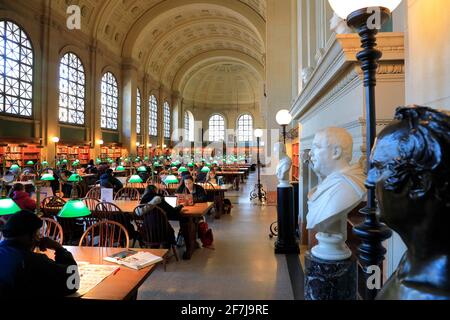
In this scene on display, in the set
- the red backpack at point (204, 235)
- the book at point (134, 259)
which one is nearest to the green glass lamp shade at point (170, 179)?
the red backpack at point (204, 235)

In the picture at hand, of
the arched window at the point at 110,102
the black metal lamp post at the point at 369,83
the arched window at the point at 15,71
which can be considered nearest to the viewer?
the black metal lamp post at the point at 369,83

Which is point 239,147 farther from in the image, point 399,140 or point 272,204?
point 399,140

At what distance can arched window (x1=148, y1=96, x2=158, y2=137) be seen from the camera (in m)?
27.3

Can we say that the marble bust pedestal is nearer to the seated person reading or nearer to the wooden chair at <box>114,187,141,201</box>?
the seated person reading

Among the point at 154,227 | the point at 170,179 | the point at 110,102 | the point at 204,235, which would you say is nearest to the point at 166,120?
the point at 110,102

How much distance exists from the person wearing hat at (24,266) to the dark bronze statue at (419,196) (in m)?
1.78

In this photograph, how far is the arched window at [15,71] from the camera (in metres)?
12.3

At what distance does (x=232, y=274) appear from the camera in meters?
4.11

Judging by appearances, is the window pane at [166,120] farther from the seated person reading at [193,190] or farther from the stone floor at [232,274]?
the stone floor at [232,274]

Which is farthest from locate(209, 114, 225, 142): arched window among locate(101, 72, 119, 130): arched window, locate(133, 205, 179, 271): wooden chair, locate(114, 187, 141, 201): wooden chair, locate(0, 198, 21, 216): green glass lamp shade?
locate(0, 198, 21, 216): green glass lamp shade

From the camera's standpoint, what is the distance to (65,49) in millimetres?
15773

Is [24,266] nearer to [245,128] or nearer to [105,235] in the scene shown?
[105,235]

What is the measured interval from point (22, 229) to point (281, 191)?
388 centimetres

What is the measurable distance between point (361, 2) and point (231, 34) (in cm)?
2788
